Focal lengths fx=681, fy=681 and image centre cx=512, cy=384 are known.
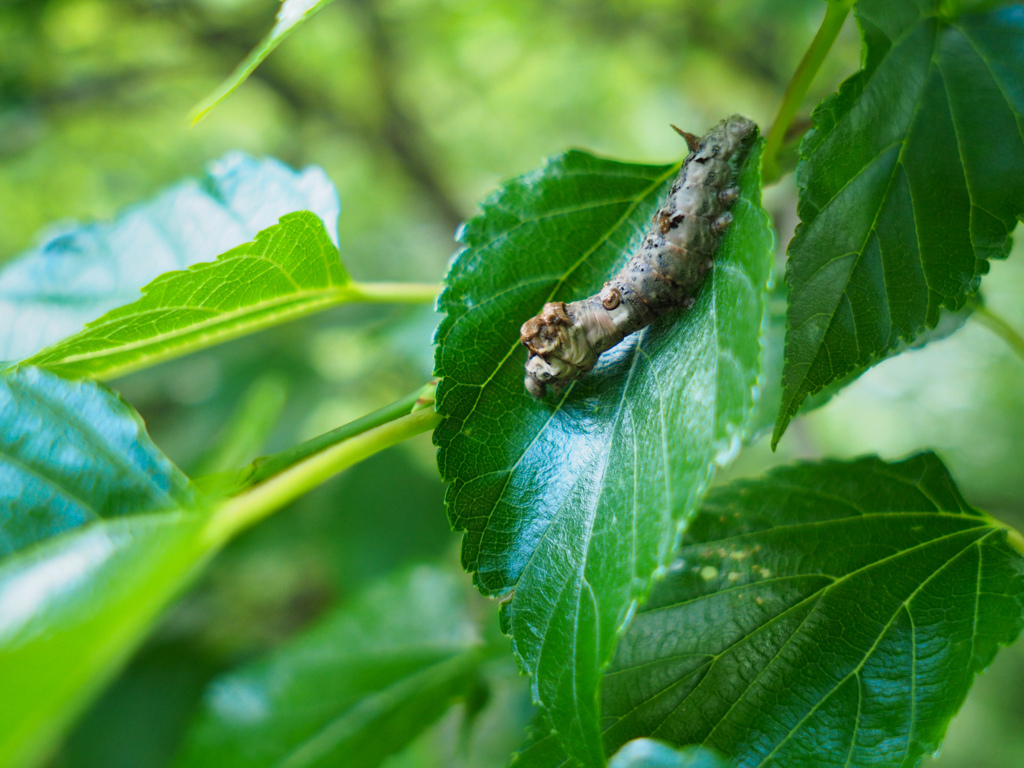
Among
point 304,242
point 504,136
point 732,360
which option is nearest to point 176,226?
point 304,242

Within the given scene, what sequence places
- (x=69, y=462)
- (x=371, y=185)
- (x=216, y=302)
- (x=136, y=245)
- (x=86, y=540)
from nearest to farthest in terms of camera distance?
(x=86, y=540), (x=69, y=462), (x=216, y=302), (x=136, y=245), (x=371, y=185)

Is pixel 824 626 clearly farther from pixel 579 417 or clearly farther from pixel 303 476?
pixel 303 476

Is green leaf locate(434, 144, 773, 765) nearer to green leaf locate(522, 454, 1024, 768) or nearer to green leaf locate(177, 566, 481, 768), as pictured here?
green leaf locate(522, 454, 1024, 768)

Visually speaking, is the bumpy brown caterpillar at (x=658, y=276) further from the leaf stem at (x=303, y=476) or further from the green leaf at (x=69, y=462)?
the green leaf at (x=69, y=462)

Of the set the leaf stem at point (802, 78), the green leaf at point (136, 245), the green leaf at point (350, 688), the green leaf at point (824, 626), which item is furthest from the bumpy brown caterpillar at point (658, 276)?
the green leaf at point (350, 688)

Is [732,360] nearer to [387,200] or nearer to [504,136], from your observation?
[387,200]

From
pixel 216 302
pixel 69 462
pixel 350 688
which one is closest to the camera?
pixel 69 462

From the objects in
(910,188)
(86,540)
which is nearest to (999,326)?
(910,188)
